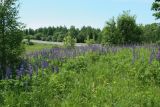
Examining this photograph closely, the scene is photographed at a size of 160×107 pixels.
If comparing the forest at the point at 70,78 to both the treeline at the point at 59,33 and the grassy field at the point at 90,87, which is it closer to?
the grassy field at the point at 90,87

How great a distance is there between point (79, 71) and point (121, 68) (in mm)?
1269

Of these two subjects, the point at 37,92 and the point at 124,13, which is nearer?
the point at 37,92

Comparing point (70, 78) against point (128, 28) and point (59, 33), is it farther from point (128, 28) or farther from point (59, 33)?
point (59, 33)

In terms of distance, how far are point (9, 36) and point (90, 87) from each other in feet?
12.1

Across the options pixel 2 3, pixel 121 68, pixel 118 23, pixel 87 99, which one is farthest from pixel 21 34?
pixel 118 23

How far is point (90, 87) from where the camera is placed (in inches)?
353

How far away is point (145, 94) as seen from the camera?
821cm

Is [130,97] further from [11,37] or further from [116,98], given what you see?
[11,37]

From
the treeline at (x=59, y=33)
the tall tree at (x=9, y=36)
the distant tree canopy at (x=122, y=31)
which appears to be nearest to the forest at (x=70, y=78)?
the tall tree at (x=9, y=36)

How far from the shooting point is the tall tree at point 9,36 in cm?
1123

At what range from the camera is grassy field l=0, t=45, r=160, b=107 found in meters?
7.88

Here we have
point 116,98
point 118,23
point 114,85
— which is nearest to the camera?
Result: point 116,98

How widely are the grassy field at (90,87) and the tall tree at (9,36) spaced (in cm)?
133

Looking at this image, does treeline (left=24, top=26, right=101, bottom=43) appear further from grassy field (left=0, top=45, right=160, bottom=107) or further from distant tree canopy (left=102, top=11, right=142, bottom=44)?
grassy field (left=0, top=45, right=160, bottom=107)
